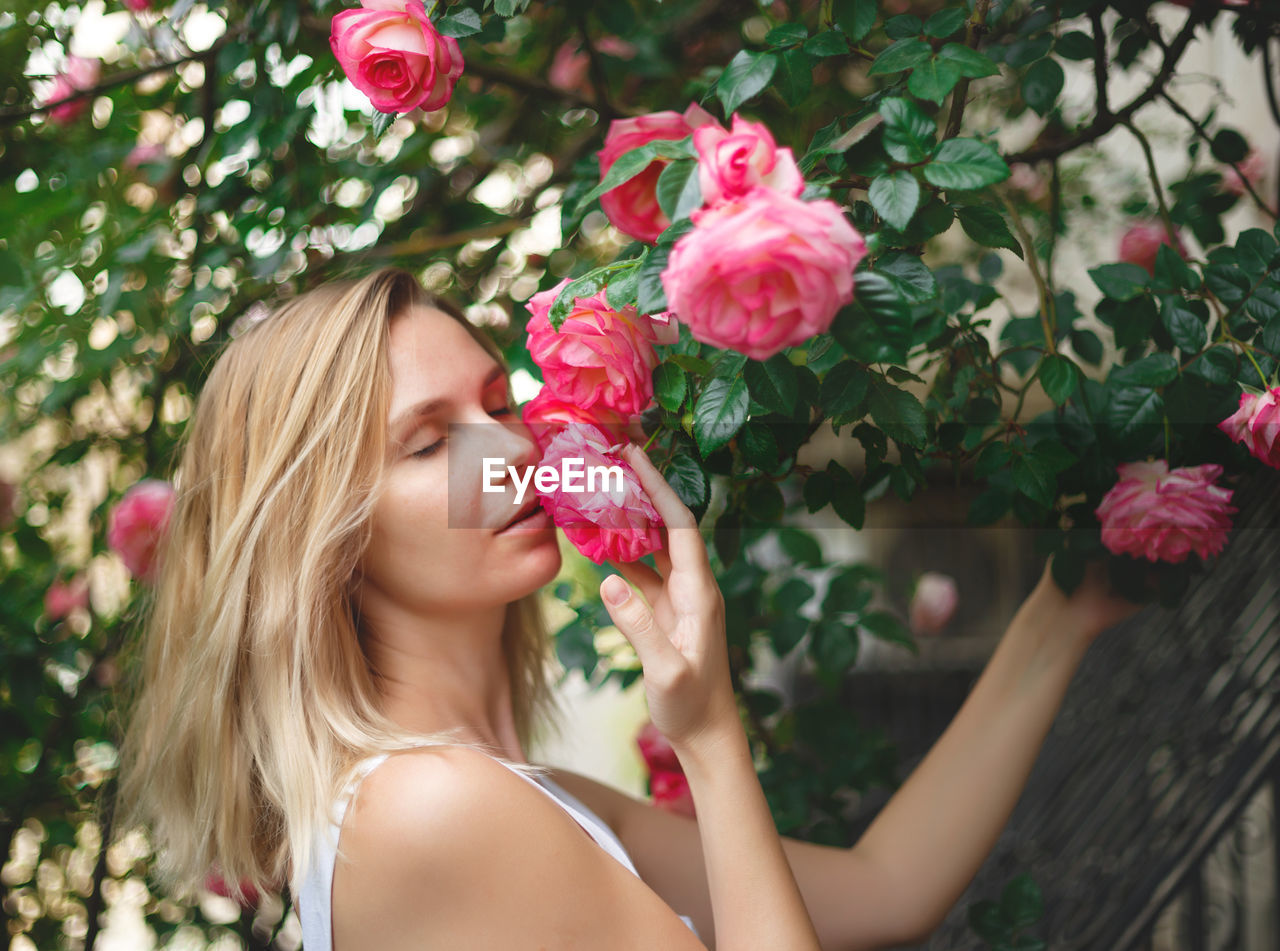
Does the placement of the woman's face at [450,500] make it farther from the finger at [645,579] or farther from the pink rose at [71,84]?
the pink rose at [71,84]

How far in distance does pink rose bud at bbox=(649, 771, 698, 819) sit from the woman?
28cm

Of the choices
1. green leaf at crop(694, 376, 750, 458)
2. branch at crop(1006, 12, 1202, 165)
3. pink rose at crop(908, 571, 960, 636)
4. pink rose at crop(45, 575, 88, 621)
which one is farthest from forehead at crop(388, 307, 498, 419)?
pink rose at crop(908, 571, 960, 636)

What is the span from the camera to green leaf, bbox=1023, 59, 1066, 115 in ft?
3.79

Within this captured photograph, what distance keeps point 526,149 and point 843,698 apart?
3.95 metres

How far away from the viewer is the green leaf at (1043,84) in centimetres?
116

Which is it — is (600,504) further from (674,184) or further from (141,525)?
(141,525)

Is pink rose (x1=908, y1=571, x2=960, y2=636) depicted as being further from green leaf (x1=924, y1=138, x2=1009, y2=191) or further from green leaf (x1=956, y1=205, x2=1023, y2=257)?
Answer: green leaf (x1=924, y1=138, x2=1009, y2=191)

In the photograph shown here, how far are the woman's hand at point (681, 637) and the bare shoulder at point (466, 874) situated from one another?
208 mm

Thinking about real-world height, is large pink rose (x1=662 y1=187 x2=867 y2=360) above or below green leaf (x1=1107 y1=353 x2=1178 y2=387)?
above

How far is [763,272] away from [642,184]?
0.30 meters

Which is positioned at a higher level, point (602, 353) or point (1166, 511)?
point (602, 353)

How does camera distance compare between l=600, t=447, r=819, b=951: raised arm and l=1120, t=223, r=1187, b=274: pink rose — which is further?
l=1120, t=223, r=1187, b=274: pink rose

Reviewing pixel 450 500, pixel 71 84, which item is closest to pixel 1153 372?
pixel 450 500

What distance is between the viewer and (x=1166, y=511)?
103cm
